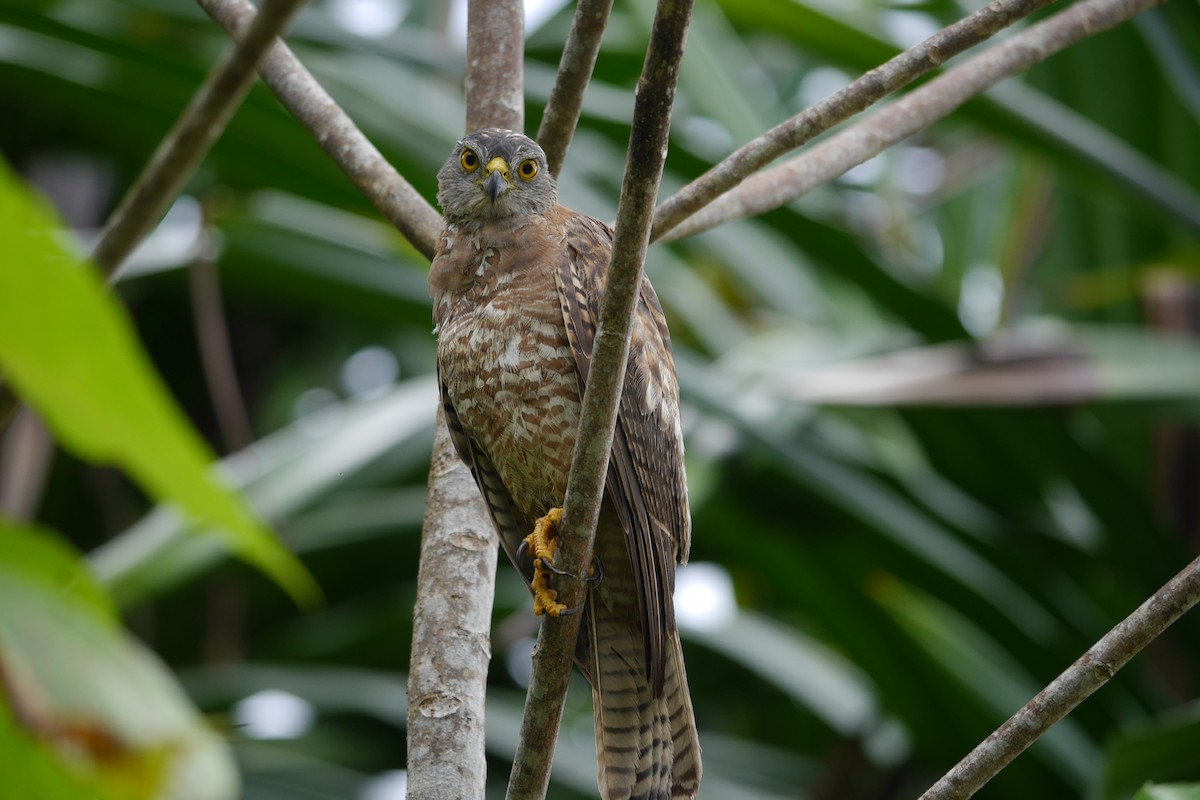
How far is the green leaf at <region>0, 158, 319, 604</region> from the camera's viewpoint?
546 millimetres

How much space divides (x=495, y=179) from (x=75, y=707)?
300 cm

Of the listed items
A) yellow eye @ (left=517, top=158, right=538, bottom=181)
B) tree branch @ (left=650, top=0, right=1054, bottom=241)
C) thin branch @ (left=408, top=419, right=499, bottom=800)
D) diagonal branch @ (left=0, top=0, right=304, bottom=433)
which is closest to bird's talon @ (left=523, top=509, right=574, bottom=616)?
thin branch @ (left=408, top=419, right=499, bottom=800)

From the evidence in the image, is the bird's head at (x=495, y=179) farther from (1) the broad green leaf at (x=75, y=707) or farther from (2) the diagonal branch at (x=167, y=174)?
(1) the broad green leaf at (x=75, y=707)

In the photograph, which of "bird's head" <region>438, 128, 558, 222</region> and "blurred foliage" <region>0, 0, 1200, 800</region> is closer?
"bird's head" <region>438, 128, 558, 222</region>

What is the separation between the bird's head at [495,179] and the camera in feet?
11.3

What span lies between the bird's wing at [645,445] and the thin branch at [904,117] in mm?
307

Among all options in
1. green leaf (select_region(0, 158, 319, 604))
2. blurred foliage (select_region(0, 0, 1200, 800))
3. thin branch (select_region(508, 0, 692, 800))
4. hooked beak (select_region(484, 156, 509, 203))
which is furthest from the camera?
blurred foliage (select_region(0, 0, 1200, 800))

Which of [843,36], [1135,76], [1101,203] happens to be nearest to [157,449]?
[843,36]

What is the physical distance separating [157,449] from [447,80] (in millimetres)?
6796

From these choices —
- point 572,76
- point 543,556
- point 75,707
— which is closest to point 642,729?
point 543,556

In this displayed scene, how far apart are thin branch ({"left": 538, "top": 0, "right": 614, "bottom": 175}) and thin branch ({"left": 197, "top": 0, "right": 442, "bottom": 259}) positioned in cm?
38

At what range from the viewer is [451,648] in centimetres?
272

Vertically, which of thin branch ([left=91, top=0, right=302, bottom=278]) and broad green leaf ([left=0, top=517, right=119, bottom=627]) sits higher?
thin branch ([left=91, top=0, right=302, bottom=278])

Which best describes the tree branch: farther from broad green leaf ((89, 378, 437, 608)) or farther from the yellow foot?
broad green leaf ((89, 378, 437, 608))
